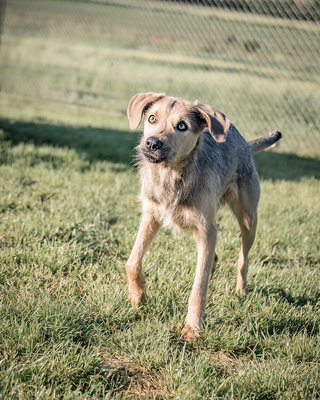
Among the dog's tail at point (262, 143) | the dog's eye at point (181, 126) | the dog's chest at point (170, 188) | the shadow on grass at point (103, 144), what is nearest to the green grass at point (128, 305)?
the dog's chest at point (170, 188)

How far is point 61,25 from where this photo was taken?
1077 cm

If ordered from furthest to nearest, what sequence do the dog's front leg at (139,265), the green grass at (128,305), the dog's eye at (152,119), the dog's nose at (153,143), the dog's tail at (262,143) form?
the dog's tail at (262,143) < the dog's front leg at (139,265) < the dog's eye at (152,119) < the dog's nose at (153,143) < the green grass at (128,305)

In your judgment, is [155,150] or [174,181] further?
[174,181]

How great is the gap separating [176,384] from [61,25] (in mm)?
10579

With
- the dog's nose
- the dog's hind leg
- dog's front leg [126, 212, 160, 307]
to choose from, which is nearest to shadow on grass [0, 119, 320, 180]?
the dog's hind leg

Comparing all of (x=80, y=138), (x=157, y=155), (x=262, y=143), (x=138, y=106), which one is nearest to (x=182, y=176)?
(x=157, y=155)

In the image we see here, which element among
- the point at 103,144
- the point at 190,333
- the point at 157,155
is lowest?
the point at 103,144

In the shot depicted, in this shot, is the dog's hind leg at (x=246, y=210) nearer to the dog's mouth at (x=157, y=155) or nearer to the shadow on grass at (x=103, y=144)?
the dog's mouth at (x=157, y=155)

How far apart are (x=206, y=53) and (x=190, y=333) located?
7780mm

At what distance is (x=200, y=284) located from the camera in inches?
113

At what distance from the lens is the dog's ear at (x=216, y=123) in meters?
2.71

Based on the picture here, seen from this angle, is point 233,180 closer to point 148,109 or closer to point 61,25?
point 148,109

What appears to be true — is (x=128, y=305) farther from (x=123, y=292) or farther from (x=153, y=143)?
(x=153, y=143)

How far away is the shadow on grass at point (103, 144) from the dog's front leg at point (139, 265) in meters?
3.37
